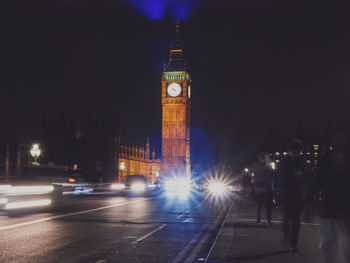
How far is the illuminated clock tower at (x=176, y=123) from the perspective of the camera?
120875mm

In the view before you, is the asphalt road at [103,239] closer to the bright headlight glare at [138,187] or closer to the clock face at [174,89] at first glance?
the bright headlight glare at [138,187]

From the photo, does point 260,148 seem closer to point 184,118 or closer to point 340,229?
point 184,118

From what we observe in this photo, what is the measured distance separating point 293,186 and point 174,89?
117479mm

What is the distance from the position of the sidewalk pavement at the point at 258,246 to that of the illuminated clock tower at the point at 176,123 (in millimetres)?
105507

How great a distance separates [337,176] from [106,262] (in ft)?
12.6

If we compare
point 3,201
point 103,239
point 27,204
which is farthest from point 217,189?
point 103,239

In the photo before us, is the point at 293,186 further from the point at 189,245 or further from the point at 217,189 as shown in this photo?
the point at 217,189

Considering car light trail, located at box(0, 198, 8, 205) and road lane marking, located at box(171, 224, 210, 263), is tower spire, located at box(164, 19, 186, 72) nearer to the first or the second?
car light trail, located at box(0, 198, 8, 205)

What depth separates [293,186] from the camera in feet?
28.7

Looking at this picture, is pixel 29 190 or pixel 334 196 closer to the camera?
pixel 334 196

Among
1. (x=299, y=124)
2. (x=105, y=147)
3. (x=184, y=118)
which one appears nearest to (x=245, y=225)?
(x=105, y=147)

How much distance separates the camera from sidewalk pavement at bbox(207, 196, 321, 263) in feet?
27.0

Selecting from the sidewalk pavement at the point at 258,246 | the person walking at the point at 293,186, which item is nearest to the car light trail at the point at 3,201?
the sidewalk pavement at the point at 258,246

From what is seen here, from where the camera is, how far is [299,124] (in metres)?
142
